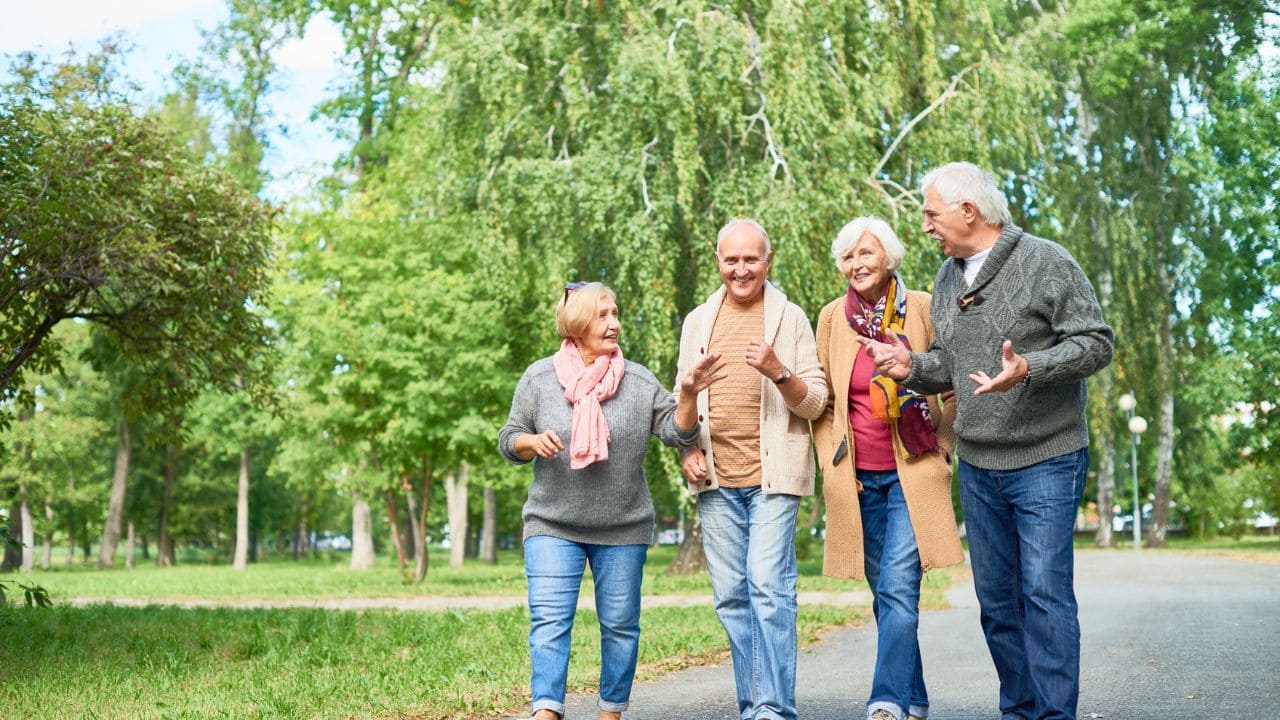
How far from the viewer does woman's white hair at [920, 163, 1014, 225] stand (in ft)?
16.5

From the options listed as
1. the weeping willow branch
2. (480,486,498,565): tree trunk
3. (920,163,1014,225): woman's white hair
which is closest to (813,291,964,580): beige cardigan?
(920,163,1014,225): woman's white hair

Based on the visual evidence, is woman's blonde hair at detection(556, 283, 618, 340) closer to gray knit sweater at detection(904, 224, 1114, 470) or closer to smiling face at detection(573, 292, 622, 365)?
smiling face at detection(573, 292, 622, 365)

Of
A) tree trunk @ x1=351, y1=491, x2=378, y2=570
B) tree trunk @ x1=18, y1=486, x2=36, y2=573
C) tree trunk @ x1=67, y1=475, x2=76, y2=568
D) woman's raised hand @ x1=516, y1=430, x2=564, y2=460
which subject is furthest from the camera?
tree trunk @ x1=67, y1=475, x2=76, y2=568

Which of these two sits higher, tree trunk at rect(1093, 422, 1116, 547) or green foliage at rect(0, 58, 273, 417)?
green foliage at rect(0, 58, 273, 417)

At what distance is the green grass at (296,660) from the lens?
6809 mm

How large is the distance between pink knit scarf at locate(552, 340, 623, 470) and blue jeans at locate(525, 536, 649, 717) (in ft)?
1.30

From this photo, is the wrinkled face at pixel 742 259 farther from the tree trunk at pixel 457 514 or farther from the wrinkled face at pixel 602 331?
the tree trunk at pixel 457 514

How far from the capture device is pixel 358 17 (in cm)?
3525

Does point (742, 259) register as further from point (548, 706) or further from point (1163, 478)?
point (1163, 478)

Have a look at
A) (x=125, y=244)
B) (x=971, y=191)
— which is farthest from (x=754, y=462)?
(x=125, y=244)

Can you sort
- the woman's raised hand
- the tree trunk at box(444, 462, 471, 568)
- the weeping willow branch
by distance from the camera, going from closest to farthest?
1. the woman's raised hand
2. the weeping willow branch
3. the tree trunk at box(444, 462, 471, 568)

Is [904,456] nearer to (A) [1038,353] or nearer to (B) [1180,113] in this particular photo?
(A) [1038,353]

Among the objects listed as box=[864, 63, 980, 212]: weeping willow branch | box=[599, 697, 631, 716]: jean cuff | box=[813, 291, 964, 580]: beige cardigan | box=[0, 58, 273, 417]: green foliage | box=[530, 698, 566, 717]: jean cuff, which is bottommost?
box=[599, 697, 631, 716]: jean cuff

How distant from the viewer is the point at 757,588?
533 centimetres
